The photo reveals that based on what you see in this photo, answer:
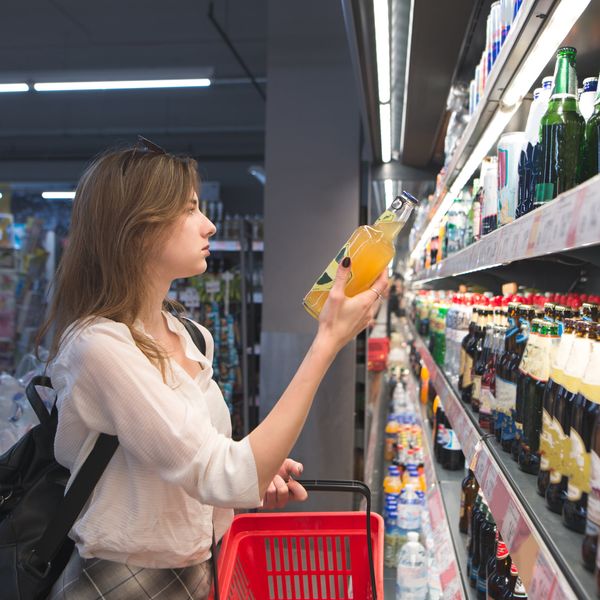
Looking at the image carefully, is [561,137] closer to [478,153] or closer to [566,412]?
[566,412]

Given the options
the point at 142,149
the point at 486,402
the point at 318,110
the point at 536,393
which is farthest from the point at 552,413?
the point at 318,110

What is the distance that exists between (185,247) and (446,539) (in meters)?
1.52

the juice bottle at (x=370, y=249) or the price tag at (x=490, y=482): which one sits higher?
the juice bottle at (x=370, y=249)

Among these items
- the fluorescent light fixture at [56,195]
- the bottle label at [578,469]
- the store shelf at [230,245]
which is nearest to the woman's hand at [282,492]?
the bottle label at [578,469]

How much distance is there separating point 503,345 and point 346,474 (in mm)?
2259

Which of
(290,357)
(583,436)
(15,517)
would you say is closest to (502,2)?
(583,436)

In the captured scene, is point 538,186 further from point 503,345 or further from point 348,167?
point 348,167

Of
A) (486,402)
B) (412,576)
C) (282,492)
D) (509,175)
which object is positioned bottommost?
(412,576)

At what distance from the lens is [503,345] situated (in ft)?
6.48

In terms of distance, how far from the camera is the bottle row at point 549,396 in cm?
111

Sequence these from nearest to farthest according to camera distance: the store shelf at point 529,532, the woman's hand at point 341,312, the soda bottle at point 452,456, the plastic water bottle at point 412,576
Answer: the store shelf at point 529,532
the woman's hand at point 341,312
the plastic water bottle at point 412,576
the soda bottle at point 452,456

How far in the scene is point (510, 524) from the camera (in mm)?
1165

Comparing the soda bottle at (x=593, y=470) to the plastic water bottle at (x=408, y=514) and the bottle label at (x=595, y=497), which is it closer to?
the bottle label at (x=595, y=497)

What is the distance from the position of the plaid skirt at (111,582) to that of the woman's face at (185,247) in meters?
0.60
